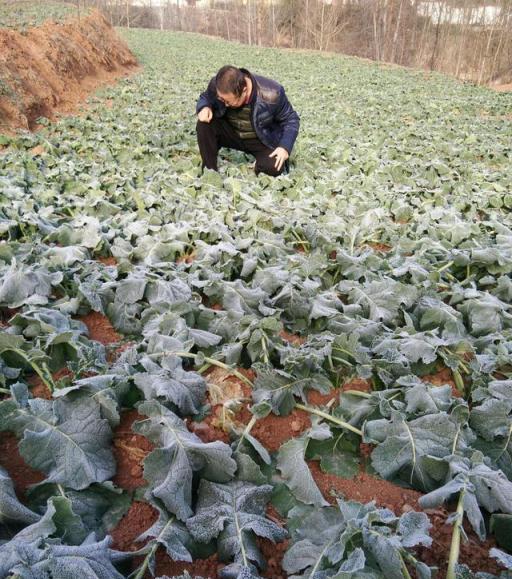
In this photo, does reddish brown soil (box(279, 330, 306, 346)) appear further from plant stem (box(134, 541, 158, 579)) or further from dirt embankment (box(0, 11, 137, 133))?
dirt embankment (box(0, 11, 137, 133))

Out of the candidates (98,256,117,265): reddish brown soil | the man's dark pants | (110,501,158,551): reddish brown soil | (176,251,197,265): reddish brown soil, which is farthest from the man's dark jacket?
(110,501,158,551): reddish brown soil

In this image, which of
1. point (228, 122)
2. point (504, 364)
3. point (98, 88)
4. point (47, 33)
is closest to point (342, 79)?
point (98, 88)

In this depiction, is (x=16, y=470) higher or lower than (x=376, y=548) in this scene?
lower

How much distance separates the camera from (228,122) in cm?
550

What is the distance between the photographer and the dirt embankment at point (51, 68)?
803 cm

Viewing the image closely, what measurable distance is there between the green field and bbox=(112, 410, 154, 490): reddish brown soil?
0.06 m

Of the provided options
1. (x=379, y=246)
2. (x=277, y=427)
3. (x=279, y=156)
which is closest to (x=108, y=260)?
(x=277, y=427)

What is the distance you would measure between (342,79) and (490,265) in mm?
14494

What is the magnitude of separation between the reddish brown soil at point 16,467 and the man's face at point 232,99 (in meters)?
3.66

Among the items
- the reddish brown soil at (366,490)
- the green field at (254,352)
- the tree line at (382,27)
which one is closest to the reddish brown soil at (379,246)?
the green field at (254,352)

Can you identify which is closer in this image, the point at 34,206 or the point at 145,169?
the point at 34,206

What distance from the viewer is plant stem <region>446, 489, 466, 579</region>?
1464mm

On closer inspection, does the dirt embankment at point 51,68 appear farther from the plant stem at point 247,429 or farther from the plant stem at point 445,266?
the plant stem at point 247,429

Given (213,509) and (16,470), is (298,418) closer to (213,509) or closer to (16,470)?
(213,509)
